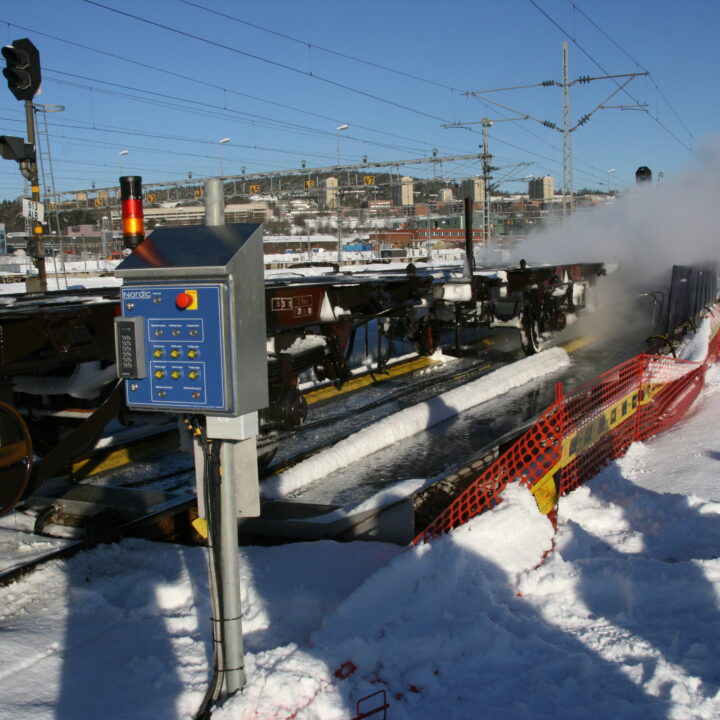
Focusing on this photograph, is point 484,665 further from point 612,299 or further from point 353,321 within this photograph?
point 612,299

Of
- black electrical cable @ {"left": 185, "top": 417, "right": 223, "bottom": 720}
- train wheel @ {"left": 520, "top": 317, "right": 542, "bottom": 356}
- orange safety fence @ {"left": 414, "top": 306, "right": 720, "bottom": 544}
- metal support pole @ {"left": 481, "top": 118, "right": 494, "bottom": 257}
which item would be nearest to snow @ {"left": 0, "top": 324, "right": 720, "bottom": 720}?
black electrical cable @ {"left": 185, "top": 417, "right": 223, "bottom": 720}

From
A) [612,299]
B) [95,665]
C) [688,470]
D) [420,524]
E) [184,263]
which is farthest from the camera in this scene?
[612,299]

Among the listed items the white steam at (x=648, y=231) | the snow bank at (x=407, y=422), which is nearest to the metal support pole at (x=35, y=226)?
the snow bank at (x=407, y=422)

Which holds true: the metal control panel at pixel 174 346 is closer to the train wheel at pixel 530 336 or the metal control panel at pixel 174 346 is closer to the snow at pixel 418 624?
the snow at pixel 418 624

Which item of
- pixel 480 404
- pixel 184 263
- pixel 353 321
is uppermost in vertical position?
pixel 184 263

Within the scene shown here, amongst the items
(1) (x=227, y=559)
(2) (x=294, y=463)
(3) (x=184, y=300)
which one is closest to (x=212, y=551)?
(1) (x=227, y=559)

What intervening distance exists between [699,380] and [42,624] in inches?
Result: 289

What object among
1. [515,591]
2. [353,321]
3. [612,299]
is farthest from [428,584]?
[612,299]

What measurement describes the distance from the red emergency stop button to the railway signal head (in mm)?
9225

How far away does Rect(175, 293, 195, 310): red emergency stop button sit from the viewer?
2613 mm

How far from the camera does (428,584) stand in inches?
141

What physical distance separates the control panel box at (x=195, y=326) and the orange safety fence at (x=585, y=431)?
5.91 feet

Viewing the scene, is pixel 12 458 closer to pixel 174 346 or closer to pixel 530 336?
pixel 174 346

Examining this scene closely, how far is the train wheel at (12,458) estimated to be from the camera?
15.3 feet
